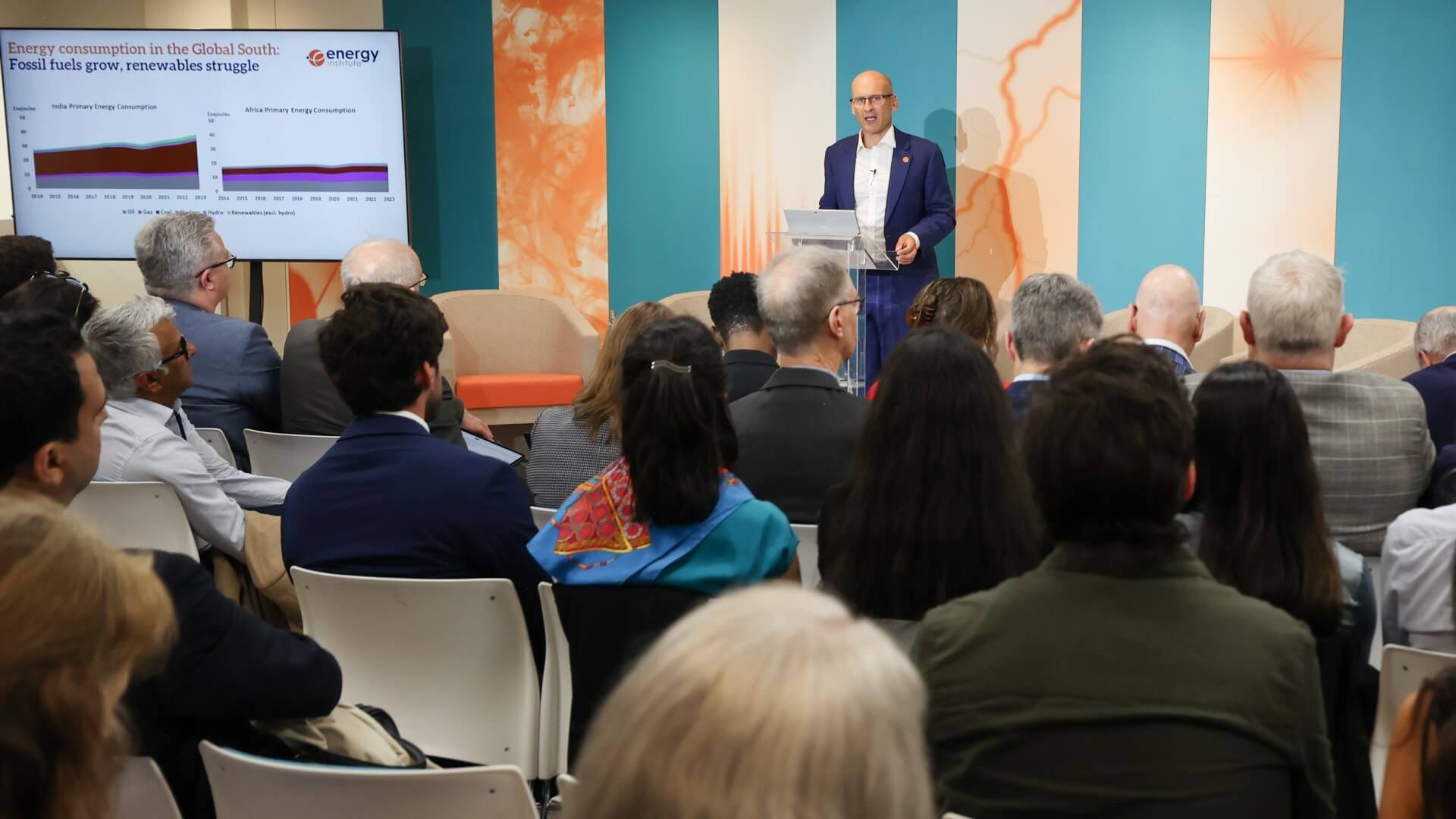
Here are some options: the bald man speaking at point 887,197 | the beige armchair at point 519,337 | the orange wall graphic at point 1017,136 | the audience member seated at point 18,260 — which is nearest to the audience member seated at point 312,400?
the audience member seated at point 18,260

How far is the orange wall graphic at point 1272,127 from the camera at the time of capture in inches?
273

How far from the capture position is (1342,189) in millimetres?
6977

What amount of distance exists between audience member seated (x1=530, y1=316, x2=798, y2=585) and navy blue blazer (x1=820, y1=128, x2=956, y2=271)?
4.42 m

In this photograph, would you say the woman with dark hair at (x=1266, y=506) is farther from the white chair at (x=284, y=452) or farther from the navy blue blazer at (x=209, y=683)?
the white chair at (x=284, y=452)

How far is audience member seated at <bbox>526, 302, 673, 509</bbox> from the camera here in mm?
3428

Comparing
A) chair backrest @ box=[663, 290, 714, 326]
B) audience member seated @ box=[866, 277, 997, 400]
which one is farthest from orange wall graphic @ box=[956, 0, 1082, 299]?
audience member seated @ box=[866, 277, 997, 400]

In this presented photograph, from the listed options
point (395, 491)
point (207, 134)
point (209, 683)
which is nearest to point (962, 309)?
point (395, 491)

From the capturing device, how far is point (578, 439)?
3.49 m

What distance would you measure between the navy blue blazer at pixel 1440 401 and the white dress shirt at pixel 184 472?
3.20m

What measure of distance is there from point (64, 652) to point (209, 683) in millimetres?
614

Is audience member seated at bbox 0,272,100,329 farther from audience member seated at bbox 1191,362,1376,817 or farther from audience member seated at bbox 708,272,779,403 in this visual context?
audience member seated at bbox 1191,362,1376,817

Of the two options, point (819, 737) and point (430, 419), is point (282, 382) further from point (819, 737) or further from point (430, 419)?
point (819, 737)

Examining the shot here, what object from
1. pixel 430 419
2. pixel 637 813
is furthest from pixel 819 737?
pixel 430 419

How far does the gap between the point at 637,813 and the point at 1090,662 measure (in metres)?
0.87
